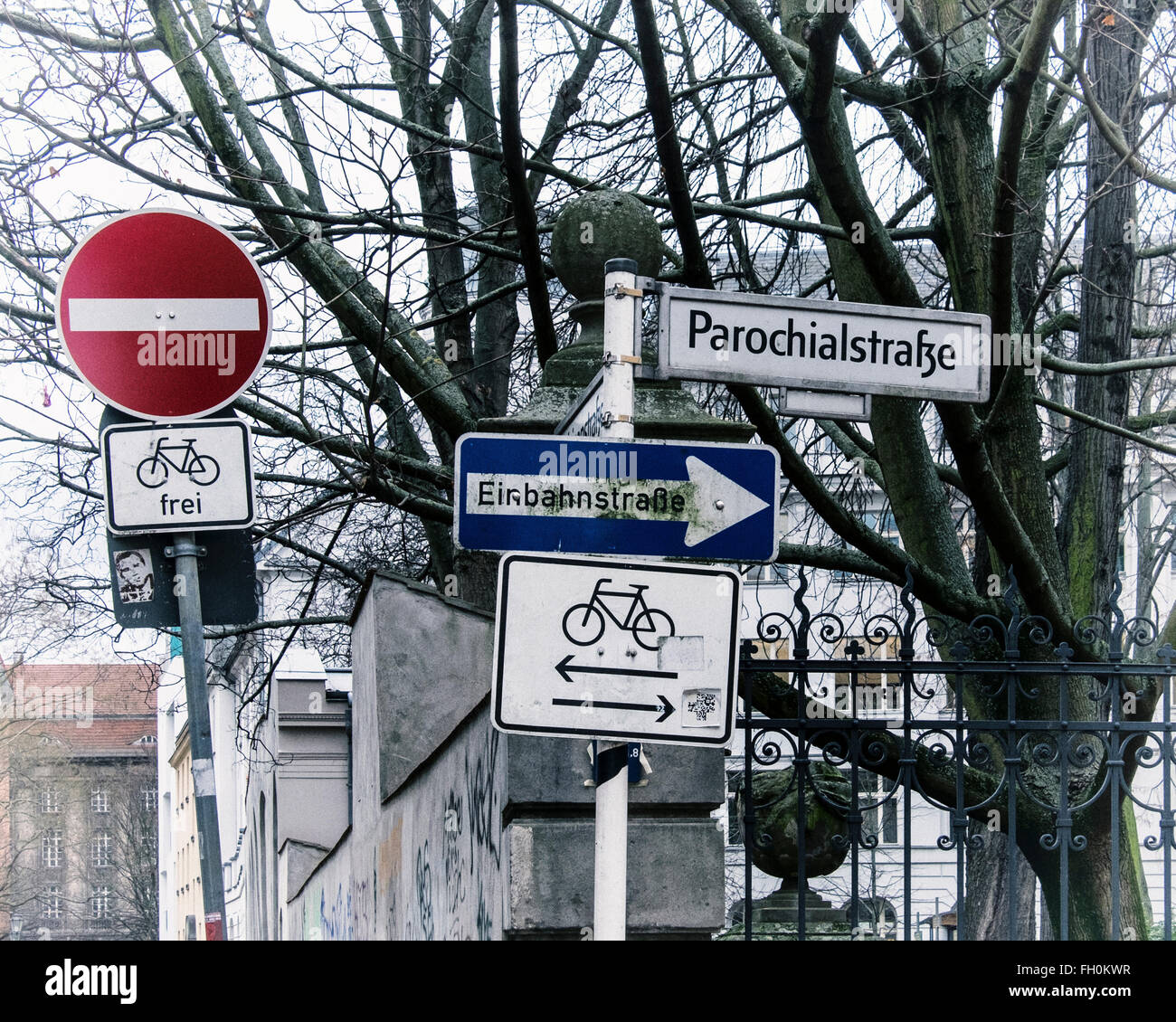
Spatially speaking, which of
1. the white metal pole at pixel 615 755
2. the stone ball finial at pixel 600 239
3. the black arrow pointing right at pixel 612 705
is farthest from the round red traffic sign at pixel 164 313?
the black arrow pointing right at pixel 612 705

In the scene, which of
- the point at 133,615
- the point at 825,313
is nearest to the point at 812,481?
the point at 825,313

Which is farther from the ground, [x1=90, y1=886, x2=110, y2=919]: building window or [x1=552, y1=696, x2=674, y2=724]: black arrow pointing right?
[x1=552, y1=696, x2=674, y2=724]: black arrow pointing right

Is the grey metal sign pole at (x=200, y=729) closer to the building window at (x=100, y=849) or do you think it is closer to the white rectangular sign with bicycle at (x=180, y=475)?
the white rectangular sign with bicycle at (x=180, y=475)

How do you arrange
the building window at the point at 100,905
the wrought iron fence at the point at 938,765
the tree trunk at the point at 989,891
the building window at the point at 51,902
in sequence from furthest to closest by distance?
the building window at the point at 100,905
the building window at the point at 51,902
the tree trunk at the point at 989,891
the wrought iron fence at the point at 938,765

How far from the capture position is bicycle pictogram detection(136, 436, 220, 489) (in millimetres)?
4020

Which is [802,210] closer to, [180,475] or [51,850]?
[180,475]

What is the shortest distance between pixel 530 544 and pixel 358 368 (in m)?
6.53

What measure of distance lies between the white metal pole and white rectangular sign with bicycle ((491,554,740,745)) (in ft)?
0.40

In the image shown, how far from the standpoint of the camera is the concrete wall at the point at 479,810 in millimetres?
4137

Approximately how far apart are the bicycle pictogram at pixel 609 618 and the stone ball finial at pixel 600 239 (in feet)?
5.90

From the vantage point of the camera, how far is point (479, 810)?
4738 mm

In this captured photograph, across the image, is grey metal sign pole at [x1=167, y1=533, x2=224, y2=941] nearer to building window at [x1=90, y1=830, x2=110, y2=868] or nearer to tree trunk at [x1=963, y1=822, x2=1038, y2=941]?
tree trunk at [x1=963, y1=822, x2=1038, y2=941]

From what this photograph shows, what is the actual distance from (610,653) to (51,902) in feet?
177

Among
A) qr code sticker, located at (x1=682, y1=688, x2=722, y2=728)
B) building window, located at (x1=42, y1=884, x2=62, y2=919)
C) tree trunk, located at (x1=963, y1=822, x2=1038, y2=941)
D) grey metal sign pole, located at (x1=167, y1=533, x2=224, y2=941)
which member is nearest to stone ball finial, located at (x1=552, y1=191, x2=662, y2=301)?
grey metal sign pole, located at (x1=167, y1=533, x2=224, y2=941)
